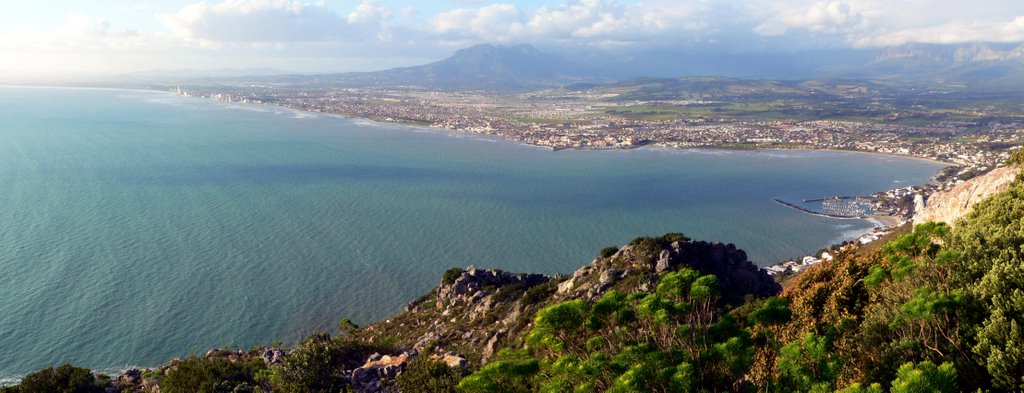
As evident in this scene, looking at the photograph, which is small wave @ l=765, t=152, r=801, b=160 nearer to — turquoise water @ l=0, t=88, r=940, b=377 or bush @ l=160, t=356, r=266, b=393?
turquoise water @ l=0, t=88, r=940, b=377

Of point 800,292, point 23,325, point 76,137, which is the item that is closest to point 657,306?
point 800,292

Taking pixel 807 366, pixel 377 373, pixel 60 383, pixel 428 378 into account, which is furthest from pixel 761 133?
pixel 60 383

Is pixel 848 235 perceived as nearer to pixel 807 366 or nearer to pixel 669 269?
pixel 669 269

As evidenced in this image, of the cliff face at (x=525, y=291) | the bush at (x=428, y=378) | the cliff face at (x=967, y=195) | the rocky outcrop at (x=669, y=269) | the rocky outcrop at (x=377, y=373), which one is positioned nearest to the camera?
the bush at (x=428, y=378)

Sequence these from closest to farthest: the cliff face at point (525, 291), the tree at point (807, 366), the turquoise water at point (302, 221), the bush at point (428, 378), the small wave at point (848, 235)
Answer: the tree at point (807, 366) → the bush at point (428, 378) → the cliff face at point (525, 291) → the turquoise water at point (302, 221) → the small wave at point (848, 235)

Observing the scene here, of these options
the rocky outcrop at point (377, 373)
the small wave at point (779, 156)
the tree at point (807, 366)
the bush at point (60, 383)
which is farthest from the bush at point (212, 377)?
the small wave at point (779, 156)

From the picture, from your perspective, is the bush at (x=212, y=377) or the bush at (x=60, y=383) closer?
the bush at (x=212, y=377)

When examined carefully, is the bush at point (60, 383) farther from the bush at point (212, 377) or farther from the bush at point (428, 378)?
the bush at point (428, 378)
